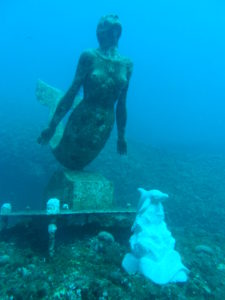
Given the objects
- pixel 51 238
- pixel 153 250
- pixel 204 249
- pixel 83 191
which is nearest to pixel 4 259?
pixel 51 238

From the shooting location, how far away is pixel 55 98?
835 centimetres

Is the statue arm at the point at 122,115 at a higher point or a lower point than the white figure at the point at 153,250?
higher

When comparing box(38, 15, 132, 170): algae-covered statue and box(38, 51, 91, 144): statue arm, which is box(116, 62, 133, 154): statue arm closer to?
box(38, 15, 132, 170): algae-covered statue

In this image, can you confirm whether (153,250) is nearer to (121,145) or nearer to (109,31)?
(121,145)

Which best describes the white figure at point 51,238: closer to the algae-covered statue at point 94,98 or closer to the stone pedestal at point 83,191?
the stone pedestal at point 83,191

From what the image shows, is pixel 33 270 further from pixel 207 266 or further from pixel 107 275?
pixel 207 266

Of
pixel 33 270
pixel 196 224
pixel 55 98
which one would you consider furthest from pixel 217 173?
pixel 33 270

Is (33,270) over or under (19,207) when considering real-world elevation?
over

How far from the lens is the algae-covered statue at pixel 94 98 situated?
17.8ft

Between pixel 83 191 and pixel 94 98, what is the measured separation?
1798 millimetres

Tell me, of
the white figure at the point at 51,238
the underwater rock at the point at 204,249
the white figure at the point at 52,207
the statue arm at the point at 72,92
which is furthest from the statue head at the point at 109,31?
the underwater rock at the point at 204,249

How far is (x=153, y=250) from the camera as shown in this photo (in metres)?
4.03

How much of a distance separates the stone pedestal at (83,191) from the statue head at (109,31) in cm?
258

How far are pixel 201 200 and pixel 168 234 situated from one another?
22.6ft
